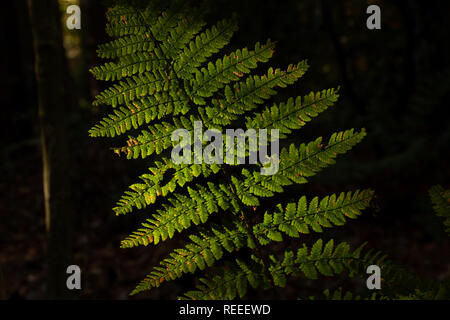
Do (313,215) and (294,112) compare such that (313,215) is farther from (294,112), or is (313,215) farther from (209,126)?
(209,126)

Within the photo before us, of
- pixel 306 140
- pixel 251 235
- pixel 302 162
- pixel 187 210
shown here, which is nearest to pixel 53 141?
pixel 187 210

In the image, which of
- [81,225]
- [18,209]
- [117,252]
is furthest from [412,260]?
[18,209]

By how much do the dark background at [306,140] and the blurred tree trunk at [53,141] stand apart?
10.3 inches

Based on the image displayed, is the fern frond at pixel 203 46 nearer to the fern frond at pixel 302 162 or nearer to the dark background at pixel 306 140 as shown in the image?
the fern frond at pixel 302 162

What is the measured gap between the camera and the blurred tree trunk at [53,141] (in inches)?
96.9

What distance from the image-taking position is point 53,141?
254 centimetres

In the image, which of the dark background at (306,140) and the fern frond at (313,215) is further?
the dark background at (306,140)

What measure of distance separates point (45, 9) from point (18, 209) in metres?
4.25

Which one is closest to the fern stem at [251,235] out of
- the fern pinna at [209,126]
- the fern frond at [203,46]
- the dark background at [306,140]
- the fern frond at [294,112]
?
the fern pinna at [209,126]

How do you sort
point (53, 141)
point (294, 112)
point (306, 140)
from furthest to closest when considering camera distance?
1. point (306, 140)
2. point (53, 141)
3. point (294, 112)

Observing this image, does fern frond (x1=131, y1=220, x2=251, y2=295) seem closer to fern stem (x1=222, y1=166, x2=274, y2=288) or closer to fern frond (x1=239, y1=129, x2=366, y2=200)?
fern stem (x1=222, y1=166, x2=274, y2=288)

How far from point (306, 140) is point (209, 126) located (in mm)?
3582

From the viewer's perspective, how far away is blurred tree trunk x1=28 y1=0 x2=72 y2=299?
246 centimetres

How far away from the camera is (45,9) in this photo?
2445 millimetres
